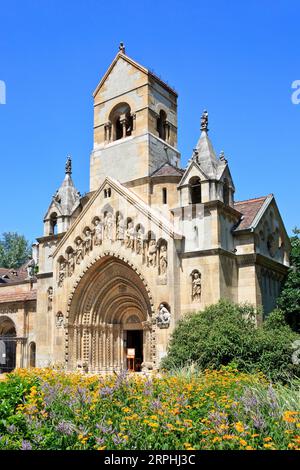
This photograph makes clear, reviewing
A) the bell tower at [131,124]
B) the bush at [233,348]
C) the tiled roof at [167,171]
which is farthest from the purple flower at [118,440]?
the bell tower at [131,124]

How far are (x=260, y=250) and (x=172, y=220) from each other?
5.70 m


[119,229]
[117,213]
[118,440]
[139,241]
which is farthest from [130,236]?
[118,440]

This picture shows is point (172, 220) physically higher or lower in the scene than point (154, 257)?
higher

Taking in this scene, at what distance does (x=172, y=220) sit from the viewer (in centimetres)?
3020

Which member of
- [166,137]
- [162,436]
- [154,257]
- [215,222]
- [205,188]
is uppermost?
[166,137]

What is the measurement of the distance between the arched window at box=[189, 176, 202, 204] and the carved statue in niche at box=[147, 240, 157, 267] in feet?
11.6

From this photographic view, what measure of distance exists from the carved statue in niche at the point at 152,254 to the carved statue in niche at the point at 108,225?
134 inches

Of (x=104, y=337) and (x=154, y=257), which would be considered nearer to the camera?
(x=154, y=257)

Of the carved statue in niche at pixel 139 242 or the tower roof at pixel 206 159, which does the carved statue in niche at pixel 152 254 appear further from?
the tower roof at pixel 206 159

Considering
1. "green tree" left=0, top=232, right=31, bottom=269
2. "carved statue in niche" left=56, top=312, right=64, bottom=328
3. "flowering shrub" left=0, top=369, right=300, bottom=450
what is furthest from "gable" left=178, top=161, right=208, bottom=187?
"green tree" left=0, top=232, right=31, bottom=269

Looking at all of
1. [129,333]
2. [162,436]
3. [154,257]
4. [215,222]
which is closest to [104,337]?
[129,333]

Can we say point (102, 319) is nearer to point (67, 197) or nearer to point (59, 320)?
point (59, 320)

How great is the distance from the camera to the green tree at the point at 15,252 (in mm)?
81188
